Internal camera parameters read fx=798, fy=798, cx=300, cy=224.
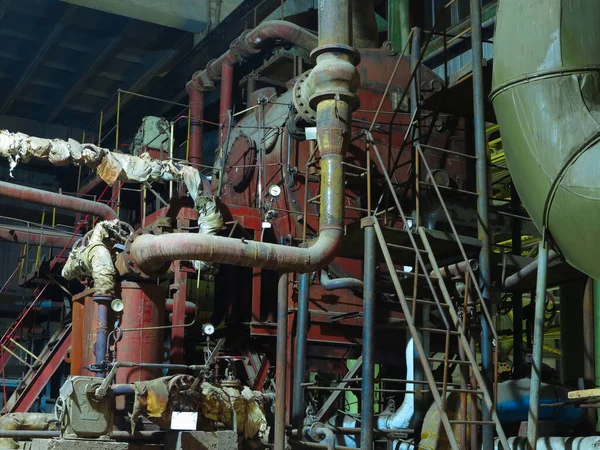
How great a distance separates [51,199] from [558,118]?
9542 millimetres

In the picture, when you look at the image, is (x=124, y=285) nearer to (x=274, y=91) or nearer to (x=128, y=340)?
(x=128, y=340)

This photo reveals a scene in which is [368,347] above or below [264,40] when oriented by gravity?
below

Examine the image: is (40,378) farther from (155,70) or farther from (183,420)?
(155,70)

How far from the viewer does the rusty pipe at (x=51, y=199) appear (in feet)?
40.2

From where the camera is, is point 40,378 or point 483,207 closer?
point 483,207

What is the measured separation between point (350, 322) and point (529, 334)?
9.88 feet

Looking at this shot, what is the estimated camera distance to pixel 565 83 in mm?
5254

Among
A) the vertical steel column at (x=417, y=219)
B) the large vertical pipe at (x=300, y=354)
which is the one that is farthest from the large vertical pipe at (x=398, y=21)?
the large vertical pipe at (x=300, y=354)

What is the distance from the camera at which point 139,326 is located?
1127 centimetres

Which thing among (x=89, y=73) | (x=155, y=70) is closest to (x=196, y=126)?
(x=155, y=70)

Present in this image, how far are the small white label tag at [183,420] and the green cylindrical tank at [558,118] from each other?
5.26 meters

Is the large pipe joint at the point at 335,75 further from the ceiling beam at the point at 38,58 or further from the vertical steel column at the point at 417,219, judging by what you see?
the ceiling beam at the point at 38,58

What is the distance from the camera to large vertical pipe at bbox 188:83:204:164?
17.4 metres

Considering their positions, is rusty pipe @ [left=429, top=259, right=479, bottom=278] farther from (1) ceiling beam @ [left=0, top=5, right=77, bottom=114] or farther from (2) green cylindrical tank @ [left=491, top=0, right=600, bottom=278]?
(1) ceiling beam @ [left=0, top=5, right=77, bottom=114]
